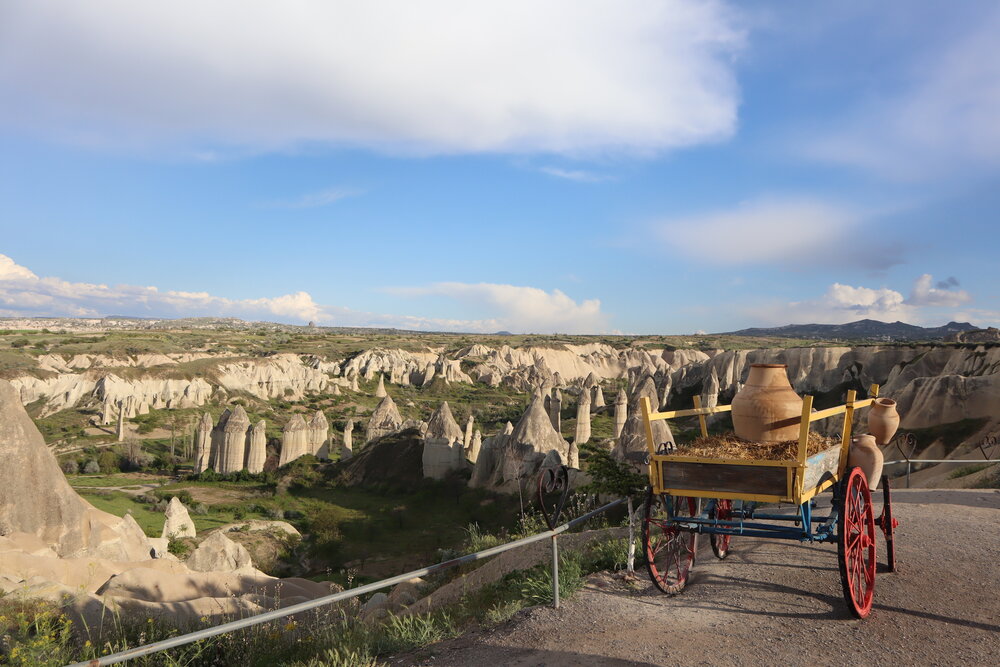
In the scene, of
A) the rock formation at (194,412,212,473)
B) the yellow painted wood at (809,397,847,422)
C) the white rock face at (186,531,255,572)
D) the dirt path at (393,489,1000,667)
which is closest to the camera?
the dirt path at (393,489,1000,667)

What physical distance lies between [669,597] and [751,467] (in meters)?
1.80

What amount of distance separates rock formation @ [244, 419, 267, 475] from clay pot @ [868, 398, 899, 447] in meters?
40.8

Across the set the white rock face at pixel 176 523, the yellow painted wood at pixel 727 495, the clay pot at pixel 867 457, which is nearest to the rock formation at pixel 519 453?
the white rock face at pixel 176 523

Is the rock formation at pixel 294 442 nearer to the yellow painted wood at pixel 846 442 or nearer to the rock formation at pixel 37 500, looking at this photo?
the rock formation at pixel 37 500

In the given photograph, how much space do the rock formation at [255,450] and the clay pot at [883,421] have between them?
40841mm

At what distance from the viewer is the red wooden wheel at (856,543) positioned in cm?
481

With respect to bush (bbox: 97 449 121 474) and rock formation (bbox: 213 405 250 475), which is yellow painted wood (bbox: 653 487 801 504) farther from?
bush (bbox: 97 449 121 474)

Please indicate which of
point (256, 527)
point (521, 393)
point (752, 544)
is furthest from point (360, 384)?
point (752, 544)

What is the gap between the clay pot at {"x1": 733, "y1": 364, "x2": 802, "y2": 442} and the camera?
5562mm

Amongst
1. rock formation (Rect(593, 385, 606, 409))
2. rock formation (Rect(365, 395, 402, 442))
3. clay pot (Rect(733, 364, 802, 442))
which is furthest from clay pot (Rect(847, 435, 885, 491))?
rock formation (Rect(593, 385, 606, 409))

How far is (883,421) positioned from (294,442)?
4049cm

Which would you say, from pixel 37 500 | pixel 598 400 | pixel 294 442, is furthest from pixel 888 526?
pixel 598 400

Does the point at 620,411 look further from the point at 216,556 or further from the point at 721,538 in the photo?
the point at 721,538

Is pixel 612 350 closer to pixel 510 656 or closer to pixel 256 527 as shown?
pixel 256 527
